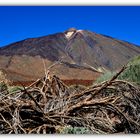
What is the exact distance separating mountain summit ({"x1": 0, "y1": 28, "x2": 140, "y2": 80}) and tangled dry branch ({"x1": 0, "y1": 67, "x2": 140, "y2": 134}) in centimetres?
14

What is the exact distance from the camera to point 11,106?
315 centimetres

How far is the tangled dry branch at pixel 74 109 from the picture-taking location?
3.15 metres

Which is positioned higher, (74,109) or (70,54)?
(70,54)

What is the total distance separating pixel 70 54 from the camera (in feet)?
10.9

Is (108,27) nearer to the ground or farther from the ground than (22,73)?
farther from the ground

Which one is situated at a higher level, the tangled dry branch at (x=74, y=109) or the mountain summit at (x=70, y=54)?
the mountain summit at (x=70, y=54)

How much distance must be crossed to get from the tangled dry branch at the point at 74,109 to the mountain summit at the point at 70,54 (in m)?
0.14

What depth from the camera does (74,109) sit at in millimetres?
3246

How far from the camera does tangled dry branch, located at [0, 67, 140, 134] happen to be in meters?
3.15

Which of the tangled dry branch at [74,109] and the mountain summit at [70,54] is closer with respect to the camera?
the tangled dry branch at [74,109]

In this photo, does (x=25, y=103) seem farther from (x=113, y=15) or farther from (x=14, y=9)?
(x=113, y=15)

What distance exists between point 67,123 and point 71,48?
1.92ft

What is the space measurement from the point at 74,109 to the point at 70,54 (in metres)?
0.43

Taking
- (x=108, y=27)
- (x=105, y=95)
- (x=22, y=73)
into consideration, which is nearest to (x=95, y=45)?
(x=108, y=27)
